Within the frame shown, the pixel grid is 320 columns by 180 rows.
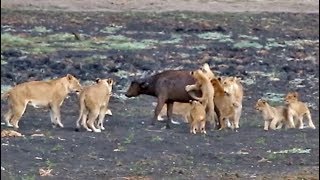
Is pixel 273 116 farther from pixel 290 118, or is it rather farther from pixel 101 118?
pixel 101 118

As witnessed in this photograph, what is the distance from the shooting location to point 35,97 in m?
16.3

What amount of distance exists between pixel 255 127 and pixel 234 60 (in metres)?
10.9

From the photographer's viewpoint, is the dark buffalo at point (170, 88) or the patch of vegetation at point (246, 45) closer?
the dark buffalo at point (170, 88)

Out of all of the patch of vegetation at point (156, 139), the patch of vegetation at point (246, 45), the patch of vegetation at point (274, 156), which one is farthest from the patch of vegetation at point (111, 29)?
the patch of vegetation at point (274, 156)

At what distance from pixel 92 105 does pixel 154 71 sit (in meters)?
9.75

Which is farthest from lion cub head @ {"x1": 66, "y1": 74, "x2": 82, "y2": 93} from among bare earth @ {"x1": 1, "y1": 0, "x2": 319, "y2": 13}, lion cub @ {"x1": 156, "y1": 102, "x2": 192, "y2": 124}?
bare earth @ {"x1": 1, "y1": 0, "x2": 319, "y2": 13}

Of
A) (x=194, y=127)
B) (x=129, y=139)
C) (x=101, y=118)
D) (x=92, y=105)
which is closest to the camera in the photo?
(x=129, y=139)

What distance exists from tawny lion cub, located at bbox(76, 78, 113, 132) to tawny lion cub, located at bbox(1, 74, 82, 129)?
486mm

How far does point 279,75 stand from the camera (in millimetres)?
25141

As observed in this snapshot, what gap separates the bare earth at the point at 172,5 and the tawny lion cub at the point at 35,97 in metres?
24.3

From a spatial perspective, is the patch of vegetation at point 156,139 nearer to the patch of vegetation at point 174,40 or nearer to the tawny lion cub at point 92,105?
the tawny lion cub at point 92,105

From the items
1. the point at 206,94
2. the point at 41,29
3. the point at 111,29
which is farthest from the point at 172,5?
the point at 206,94

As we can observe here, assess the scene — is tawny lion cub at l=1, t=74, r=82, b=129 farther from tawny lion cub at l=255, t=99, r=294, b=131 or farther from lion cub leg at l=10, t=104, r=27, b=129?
tawny lion cub at l=255, t=99, r=294, b=131

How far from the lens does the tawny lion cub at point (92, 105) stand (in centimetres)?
1592
